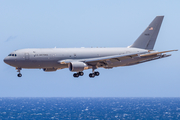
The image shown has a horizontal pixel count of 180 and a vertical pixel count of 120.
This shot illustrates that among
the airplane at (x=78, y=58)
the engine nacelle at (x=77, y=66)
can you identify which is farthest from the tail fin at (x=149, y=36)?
the engine nacelle at (x=77, y=66)

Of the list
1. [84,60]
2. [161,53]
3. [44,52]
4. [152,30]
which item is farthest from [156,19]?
[44,52]

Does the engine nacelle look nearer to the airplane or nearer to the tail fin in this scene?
the airplane

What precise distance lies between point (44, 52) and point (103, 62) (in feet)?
38.9

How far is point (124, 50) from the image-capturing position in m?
74.1

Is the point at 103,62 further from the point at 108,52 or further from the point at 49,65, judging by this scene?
the point at 49,65

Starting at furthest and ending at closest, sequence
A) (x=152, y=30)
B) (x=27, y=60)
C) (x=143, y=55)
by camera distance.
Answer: (x=152, y=30) < (x=143, y=55) < (x=27, y=60)

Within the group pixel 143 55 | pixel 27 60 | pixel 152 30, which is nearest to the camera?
pixel 27 60

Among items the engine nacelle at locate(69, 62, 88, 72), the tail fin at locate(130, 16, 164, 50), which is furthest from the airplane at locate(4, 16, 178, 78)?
the tail fin at locate(130, 16, 164, 50)

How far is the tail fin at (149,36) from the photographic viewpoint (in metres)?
76.9

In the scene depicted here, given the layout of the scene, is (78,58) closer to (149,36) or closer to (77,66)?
(77,66)

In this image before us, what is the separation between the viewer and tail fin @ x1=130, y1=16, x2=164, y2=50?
76.9 meters

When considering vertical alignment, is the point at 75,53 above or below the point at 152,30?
below

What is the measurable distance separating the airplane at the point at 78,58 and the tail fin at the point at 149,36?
3.66 feet

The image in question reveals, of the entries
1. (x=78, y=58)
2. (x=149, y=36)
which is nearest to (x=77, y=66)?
(x=78, y=58)
